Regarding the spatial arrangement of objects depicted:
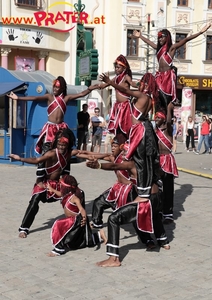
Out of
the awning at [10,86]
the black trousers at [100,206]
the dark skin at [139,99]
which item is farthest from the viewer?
the awning at [10,86]

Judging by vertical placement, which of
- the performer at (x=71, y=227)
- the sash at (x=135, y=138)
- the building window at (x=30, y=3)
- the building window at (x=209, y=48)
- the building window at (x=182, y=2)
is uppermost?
the building window at (x=182, y=2)

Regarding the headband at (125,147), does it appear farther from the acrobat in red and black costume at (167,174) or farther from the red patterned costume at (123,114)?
the acrobat in red and black costume at (167,174)

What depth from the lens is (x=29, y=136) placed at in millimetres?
13695

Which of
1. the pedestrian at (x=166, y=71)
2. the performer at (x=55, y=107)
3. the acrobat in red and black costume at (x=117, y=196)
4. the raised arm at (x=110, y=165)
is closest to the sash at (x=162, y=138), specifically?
the pedestrian at (x=166, y=71)

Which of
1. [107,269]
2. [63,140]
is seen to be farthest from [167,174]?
[107,269]

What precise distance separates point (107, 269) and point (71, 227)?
2.74ft

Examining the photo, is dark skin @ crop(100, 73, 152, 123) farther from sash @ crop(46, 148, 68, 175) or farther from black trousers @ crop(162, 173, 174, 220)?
black trousers @ crop(162, 173, 174, 220)

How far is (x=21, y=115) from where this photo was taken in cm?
1349

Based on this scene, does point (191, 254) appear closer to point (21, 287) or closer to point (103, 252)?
point (103, 252)

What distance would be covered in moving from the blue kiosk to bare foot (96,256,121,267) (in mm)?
8302

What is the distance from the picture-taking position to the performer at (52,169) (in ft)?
20.7

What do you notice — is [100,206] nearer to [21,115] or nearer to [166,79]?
[166,79]

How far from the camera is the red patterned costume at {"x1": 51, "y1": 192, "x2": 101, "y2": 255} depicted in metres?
5.82

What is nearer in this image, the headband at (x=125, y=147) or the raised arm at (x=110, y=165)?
the raised arm at (x=110, y=165)
